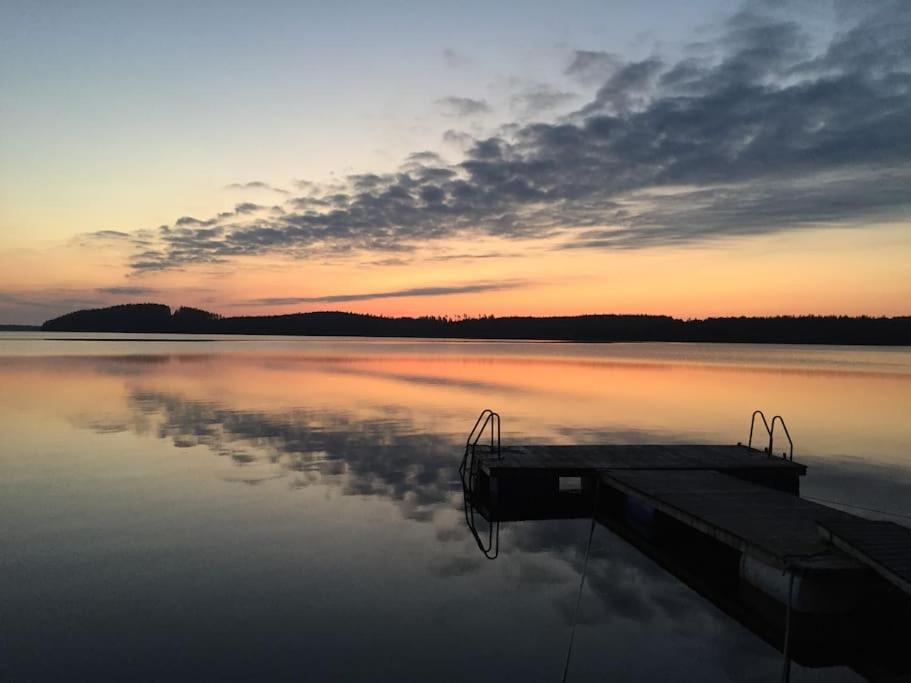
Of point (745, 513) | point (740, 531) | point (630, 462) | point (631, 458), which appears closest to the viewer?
point (740, 531)

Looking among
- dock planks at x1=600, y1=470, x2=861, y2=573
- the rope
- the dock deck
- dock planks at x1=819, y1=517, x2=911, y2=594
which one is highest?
dock planks at x1=819, y1=517, x2=911, y2=594

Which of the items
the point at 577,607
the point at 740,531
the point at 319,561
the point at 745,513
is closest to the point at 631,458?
the point at 745,513

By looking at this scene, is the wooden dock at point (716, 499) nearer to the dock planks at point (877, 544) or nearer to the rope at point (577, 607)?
the dock planks at point (877, 544)

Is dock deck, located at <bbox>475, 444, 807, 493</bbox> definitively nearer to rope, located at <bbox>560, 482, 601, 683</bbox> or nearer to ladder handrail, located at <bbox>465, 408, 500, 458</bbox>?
ladder handrail, located at <bbox>465, 408, 500, 458</bbox>

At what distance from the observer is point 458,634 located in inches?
363

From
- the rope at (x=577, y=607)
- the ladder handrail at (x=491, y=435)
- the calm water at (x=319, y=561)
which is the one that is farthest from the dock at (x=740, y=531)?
the rope at (x=577, y=607)

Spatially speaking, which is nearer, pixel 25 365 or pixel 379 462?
pixel 379 462

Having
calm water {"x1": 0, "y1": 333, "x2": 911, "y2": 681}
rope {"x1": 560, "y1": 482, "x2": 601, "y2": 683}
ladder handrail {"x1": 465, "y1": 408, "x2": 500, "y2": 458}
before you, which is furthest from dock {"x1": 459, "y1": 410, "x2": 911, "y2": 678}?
rope {"x1": 560, "y1": 482, "x2": 601, "y2": 683}

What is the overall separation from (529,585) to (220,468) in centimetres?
1083

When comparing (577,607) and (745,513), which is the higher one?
(745,513)

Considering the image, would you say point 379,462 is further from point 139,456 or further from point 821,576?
point 821,576

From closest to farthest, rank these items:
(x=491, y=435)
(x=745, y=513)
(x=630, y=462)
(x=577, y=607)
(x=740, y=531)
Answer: (x=577, y=607) → (x=740, y=531) → (x=745, y=513) → (x=630, y=462) → (x=491, y=435)

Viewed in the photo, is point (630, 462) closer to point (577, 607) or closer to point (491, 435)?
point (491, 435)

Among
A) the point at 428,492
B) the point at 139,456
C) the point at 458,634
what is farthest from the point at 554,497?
the point at 139,456
